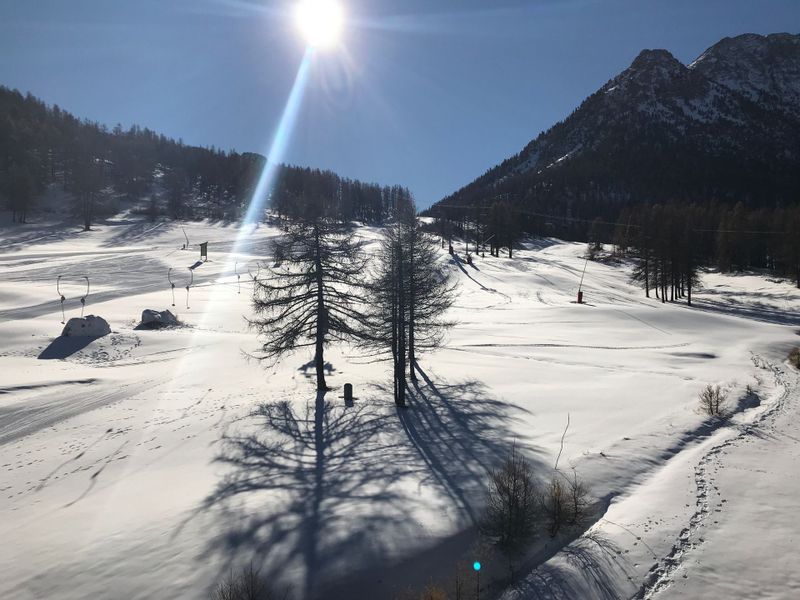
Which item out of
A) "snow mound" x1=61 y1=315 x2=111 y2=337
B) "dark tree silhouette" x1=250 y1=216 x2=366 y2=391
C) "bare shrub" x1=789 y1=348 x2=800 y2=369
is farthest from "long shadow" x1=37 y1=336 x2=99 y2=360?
"bare shrub" x1=789 y1=348 x2=800 y2=369

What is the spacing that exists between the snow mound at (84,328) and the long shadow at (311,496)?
17365 millimetres

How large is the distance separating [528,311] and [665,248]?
71.0 ft

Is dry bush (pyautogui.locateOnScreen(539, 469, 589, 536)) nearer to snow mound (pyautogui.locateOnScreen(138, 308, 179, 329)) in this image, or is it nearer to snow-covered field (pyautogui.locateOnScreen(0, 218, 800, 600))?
snow-covered field (pyautogui.locateOnScreen(0, 218, 800, 600))

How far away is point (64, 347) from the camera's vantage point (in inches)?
968

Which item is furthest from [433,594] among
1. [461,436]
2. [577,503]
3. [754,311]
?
[754,311]

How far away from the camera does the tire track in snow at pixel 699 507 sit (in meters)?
7.30

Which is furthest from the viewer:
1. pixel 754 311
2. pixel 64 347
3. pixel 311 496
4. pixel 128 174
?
pixel 128 174

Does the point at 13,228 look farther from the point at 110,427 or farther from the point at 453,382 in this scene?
the point at 453,382

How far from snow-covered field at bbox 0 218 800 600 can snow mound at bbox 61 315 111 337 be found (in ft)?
3.05

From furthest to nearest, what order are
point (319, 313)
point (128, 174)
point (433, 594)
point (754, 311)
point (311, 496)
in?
point (128, 174)
point (754, 311)
point (319, 313)
point (311, 496)
point (433, 594)

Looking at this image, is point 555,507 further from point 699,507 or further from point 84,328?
point 84,328

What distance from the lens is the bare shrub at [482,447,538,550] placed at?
27.1ft

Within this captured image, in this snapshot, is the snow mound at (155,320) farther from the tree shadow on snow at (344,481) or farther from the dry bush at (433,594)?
the dry bush at (433,594)

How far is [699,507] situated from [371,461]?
8043 millimetres
